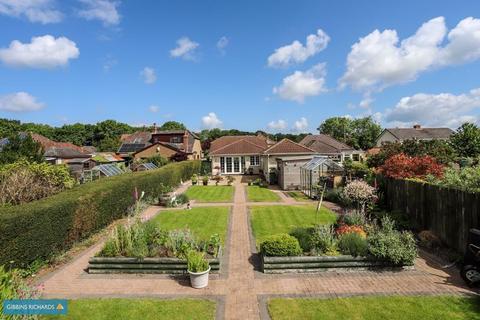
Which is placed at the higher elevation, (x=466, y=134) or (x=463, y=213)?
(x=466, y=134)

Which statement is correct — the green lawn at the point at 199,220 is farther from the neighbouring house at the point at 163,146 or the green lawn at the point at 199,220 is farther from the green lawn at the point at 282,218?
the neighbouring house at the point at 163,146

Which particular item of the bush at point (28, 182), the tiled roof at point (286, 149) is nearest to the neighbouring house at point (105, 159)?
the tiled roof at point (286, 149)

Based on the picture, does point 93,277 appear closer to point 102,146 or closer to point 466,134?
point 466,134

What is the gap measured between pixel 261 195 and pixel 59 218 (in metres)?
15.6

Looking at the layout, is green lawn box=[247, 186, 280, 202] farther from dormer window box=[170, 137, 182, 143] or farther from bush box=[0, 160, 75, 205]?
dormer window box=[170, 137, 182, 143]

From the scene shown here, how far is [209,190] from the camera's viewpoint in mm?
27828

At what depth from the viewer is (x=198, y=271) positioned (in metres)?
8.12

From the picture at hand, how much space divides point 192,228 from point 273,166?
63.3ft

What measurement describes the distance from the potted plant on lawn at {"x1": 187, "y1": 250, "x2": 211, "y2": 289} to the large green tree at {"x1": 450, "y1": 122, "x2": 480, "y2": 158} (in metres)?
33.9

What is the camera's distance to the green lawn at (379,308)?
665cm

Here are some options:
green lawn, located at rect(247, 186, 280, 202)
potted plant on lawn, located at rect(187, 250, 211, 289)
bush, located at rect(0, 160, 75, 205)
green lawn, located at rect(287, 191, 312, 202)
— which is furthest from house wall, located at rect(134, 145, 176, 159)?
potted plant on lawn, located at rect(187, 250, 211, 289)

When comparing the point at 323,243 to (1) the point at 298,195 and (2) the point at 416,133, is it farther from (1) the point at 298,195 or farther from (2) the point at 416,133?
(2) the point at 416,133

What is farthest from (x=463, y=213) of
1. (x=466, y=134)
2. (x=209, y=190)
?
(x=466, y=134)

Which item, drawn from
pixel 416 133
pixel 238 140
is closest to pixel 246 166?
pixel 238 140
